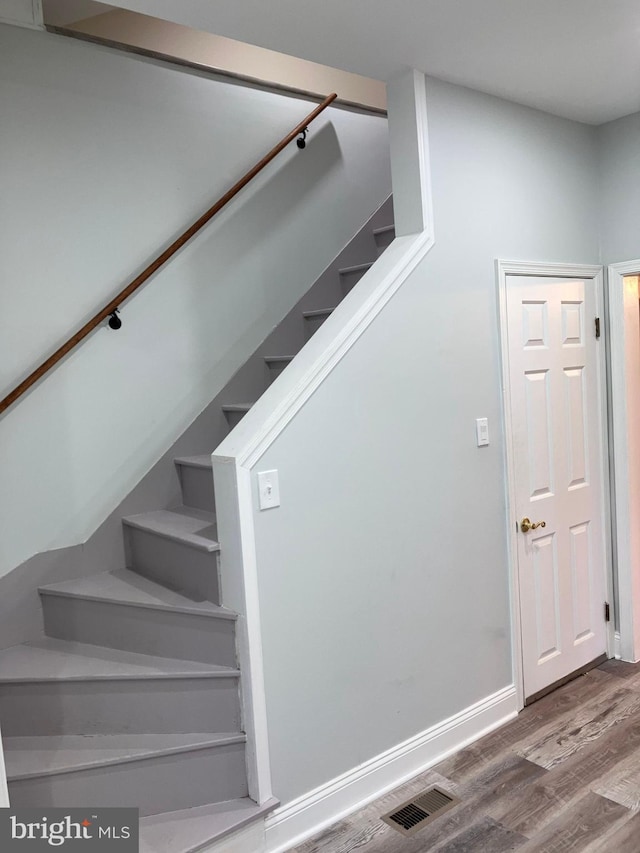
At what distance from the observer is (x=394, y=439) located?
2674 millimetres

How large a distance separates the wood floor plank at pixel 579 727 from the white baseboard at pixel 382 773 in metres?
0.18

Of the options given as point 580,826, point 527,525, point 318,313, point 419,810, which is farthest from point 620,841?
point 318,313

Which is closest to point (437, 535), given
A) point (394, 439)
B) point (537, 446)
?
point (394, 439)

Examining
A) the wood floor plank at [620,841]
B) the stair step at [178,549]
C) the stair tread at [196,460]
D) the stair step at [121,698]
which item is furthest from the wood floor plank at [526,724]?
the stair tread at [196,460]

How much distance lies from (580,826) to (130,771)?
4.95 feet

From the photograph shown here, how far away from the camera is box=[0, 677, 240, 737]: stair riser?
2346mm

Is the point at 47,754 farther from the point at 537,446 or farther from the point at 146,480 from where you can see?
the point at 537,446

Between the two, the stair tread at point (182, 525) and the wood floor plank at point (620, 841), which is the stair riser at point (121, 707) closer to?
the stair tread at point (182, 525)

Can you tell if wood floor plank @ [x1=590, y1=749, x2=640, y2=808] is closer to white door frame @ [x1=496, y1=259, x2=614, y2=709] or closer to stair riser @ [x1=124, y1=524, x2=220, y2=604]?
white door frame @ [x1=496, y1=259, x2=614, y2=709]

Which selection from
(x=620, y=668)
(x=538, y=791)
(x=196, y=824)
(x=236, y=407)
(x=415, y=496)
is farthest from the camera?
(x=620, y=668)

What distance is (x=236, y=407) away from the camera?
3240 millimetres

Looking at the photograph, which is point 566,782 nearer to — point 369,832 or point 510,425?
point 369,832

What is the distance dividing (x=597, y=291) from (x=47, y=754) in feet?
10.1

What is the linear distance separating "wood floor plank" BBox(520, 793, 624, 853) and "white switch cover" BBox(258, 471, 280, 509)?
139 centimetres
